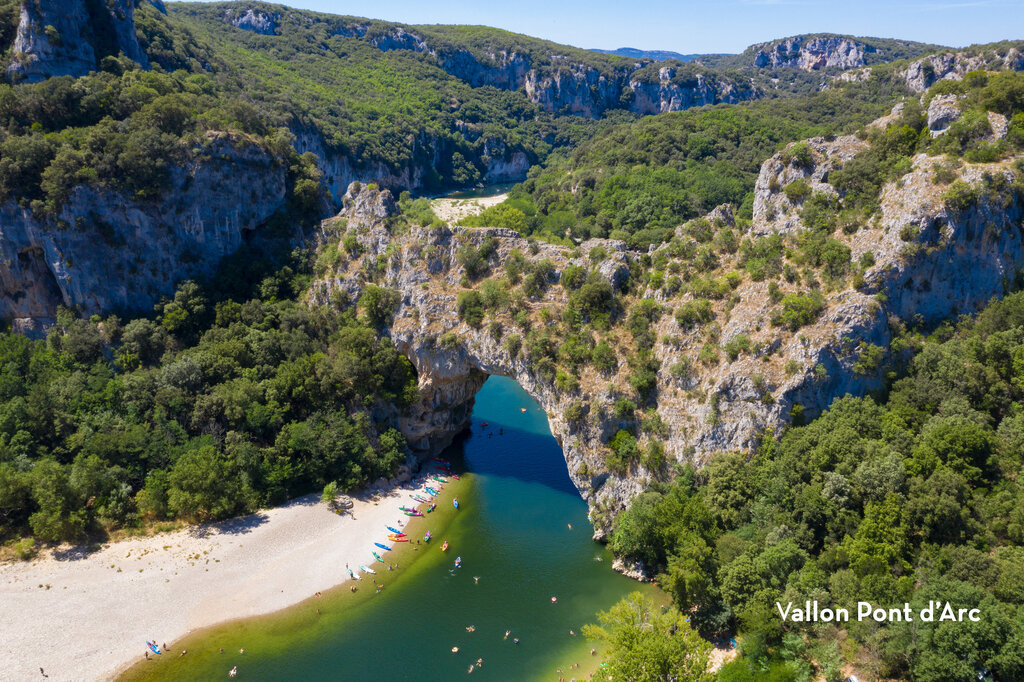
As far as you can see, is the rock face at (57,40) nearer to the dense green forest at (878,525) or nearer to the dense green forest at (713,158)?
the dense green forest at (713,158)

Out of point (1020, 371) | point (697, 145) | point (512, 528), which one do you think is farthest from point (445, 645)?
point (697, 145)

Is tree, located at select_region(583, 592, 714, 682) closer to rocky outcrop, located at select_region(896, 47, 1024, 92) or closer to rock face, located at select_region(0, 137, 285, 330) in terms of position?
rock face, located at select_region(0, 137, 285, 330)

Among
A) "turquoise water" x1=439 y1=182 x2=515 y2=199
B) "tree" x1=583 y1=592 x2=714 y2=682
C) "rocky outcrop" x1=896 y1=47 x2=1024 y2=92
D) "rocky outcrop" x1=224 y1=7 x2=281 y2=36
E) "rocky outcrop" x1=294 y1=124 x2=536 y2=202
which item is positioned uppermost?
A: "rocky outcrop" x1=224 y1=7 x2=281 y2=36

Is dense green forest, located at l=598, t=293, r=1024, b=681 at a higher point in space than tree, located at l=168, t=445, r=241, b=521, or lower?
higher

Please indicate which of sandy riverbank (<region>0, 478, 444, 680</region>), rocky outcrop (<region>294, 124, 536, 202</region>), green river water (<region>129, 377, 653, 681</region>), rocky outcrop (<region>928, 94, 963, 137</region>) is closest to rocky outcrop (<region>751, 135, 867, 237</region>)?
rocky outcrop (<region>928, 94, 963, 137</region>)

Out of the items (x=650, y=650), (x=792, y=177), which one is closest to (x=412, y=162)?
(x=792, y=177)

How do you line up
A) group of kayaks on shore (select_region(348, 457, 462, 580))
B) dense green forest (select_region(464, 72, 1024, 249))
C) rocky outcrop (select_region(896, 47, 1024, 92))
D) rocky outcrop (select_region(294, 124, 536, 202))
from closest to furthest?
group of kayaks on shore (select_region(348, 457, 462, 580)) < dense green forest (select_region(464, 72, 1024, 249)) < rocky outcrop (select_region(896, 47, 1024, 92)) < rocky outcrop (select_region(294, 124, 536, 202))

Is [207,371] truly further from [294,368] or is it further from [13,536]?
[13,536]

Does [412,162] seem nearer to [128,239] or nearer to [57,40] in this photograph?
[57,40]

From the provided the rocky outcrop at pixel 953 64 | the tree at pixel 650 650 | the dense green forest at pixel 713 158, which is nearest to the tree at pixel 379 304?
the dense green forest at pixel 713 158
